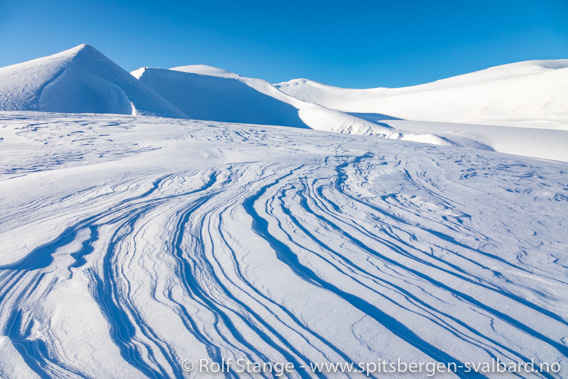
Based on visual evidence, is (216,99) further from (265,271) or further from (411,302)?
(411,302)

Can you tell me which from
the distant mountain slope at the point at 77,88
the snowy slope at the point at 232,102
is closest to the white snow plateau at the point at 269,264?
the distant mountain slope at the point at 77,88

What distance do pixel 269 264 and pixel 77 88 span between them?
16.4 metres

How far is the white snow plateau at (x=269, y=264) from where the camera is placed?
170 cm

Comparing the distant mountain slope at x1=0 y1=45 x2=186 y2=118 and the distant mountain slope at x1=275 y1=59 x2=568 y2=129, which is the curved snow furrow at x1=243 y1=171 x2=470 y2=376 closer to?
the distant mountain slope at x1=0 y1=45 x2=186 y2=118

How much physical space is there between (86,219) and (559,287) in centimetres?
395

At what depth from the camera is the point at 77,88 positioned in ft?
49.2

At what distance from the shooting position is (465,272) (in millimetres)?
2506

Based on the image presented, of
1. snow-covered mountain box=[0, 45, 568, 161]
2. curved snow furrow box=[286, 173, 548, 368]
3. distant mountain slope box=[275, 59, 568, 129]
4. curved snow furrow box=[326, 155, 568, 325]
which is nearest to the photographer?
curved snow furrow box=[286, 173, 548, 368]

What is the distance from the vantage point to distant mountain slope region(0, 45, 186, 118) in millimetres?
12875
